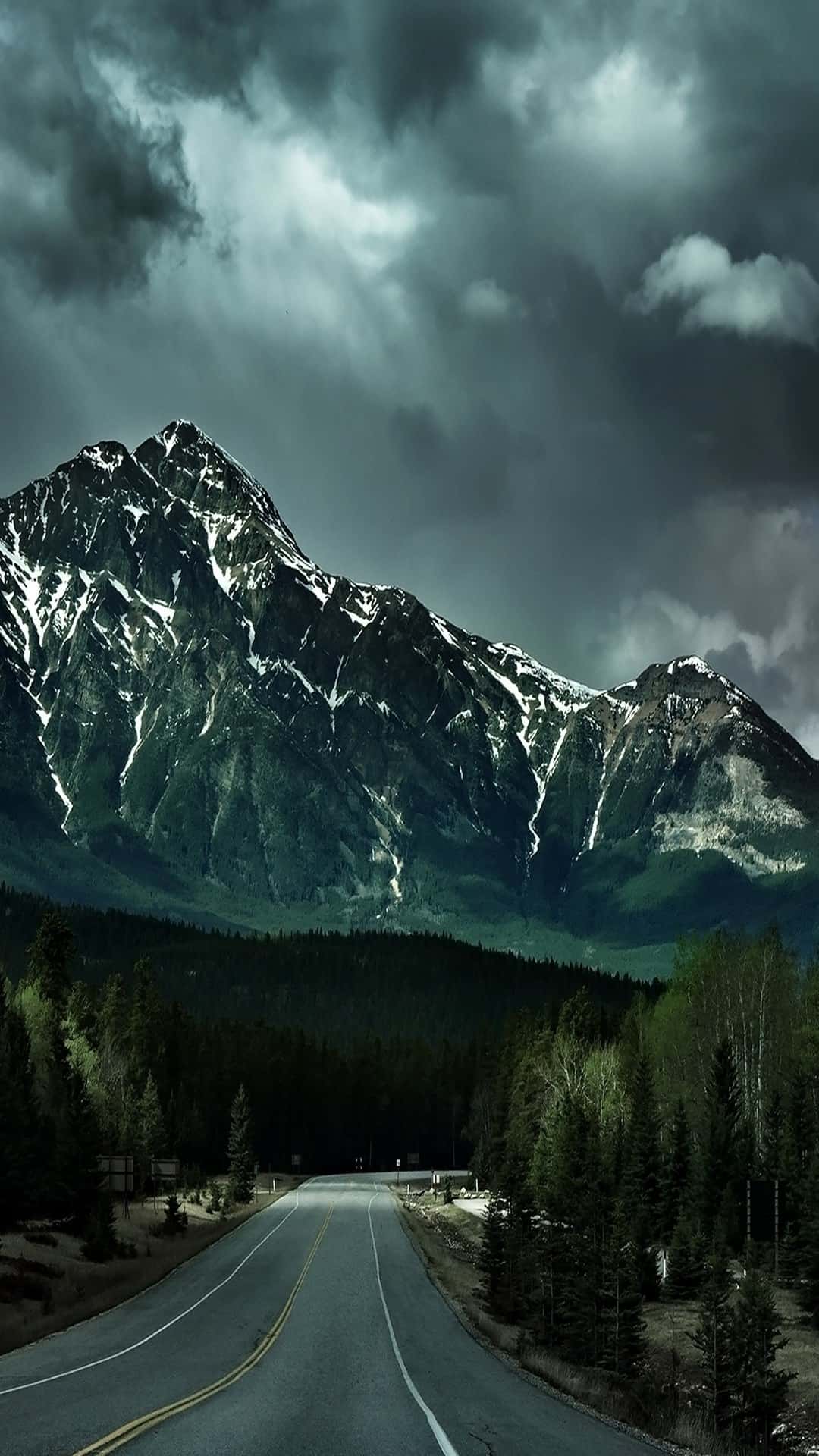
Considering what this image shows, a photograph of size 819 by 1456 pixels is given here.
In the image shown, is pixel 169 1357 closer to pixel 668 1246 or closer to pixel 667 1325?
pixel 667 1325

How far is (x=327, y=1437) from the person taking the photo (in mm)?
23234

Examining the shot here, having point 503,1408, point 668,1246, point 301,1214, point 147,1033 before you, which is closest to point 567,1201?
point 668,1246

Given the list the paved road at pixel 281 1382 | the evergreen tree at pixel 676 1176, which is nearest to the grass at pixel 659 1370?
the paved road at pixel 281 1382

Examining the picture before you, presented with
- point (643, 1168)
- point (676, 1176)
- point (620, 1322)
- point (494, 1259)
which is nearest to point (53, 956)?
point (643, 1168)

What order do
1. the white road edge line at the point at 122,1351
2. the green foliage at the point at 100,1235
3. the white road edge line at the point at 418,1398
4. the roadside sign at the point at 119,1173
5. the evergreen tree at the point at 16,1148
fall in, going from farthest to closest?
the roadside sign at the point at 119,1173
the evergreen tree at the point at 16,1148
the green foliage at the point at 100,1235
the white road edge line at the point at 122,1351
the white road edge line at the point at 418,1398

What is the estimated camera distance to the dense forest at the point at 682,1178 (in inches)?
1603

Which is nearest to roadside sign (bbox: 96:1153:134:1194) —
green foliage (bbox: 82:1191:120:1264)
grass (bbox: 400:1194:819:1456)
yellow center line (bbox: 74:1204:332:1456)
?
green foliage (bbox: 82:1191:120:1264)

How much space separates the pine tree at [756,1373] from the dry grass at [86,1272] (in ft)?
57.6

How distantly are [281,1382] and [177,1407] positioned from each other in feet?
17.8

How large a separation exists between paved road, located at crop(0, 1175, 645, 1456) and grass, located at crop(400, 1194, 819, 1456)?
3.74 feet

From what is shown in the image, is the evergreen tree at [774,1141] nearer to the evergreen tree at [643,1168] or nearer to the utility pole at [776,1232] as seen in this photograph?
the utility pole at [776,1232]

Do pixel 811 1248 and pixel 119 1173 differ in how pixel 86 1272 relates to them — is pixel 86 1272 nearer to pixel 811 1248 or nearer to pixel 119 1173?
pixel 119 1173

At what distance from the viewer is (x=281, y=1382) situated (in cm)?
3069

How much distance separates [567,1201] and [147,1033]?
78392mm
